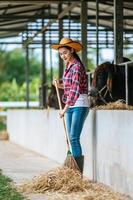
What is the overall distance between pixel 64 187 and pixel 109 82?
3488 millimetres

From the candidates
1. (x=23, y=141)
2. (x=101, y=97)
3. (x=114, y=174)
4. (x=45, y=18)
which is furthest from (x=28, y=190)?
(x=45, y=18)

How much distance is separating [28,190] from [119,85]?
12.1 feet

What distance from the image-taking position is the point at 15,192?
7.38m

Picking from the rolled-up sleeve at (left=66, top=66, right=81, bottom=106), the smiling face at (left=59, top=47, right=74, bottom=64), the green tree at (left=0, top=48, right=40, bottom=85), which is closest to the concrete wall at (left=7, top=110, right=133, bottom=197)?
the rolled-up sleeve at (left=66, top=66, right=81, bottom=106)

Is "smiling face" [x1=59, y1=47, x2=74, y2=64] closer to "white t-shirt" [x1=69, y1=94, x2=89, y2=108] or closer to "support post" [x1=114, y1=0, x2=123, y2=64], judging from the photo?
"white t-shirt" [x1=69, y1=94, x2=89, y2=108]

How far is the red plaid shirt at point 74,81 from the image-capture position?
7953mm

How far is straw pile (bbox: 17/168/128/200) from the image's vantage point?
7.20 m

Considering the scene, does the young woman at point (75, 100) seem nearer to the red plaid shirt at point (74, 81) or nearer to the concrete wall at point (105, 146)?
the red plaid shirt at point (74, 81)

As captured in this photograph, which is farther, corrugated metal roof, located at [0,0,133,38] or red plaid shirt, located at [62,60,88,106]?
corrugated metal roof, located at [0,0,133,38]

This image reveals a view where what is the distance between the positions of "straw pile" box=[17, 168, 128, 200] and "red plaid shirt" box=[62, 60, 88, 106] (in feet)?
2.99

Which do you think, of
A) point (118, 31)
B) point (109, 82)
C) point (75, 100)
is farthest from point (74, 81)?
point (118, 31)

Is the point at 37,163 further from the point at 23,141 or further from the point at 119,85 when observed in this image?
the point at 23,141

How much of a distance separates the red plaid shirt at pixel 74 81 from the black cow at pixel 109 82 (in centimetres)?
233

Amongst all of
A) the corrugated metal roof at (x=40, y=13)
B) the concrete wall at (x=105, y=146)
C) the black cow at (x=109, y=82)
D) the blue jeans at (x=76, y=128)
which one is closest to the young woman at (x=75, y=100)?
the blue jeans at (x=76, y=128)
